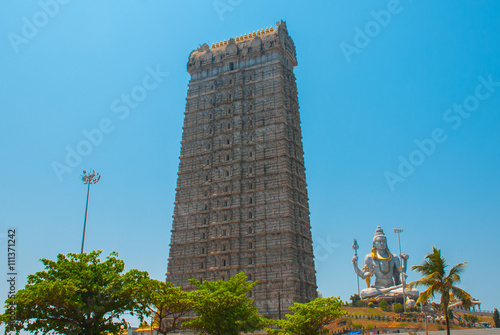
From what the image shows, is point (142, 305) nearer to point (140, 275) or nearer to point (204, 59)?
point (140, 275)

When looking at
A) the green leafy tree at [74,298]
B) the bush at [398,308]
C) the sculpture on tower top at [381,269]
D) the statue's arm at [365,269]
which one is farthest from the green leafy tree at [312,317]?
the statue's arm at [365,269]

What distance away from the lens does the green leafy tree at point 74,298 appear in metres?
31.3

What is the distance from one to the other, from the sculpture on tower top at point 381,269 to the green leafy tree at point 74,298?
72.7 metres

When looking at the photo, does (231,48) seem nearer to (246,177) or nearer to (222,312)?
(246,177)

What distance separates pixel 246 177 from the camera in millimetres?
63094

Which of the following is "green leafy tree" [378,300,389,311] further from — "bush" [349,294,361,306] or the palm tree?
the palm tree

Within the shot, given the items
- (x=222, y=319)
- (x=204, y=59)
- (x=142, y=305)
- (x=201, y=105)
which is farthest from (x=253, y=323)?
(x=204, y=59)

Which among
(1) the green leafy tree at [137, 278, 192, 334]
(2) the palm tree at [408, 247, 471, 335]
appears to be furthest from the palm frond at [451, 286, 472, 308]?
(1) the green leafy tree at [137, 278, 192, 334]

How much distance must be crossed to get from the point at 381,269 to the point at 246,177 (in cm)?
4909

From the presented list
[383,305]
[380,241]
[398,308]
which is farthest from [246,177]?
[380,241]

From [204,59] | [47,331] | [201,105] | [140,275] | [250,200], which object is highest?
[204,59]

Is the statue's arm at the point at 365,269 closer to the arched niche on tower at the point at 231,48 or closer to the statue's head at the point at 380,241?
the statue's head at the point at 380,241

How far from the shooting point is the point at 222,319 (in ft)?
135

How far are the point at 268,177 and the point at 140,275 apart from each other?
29.6 meters
